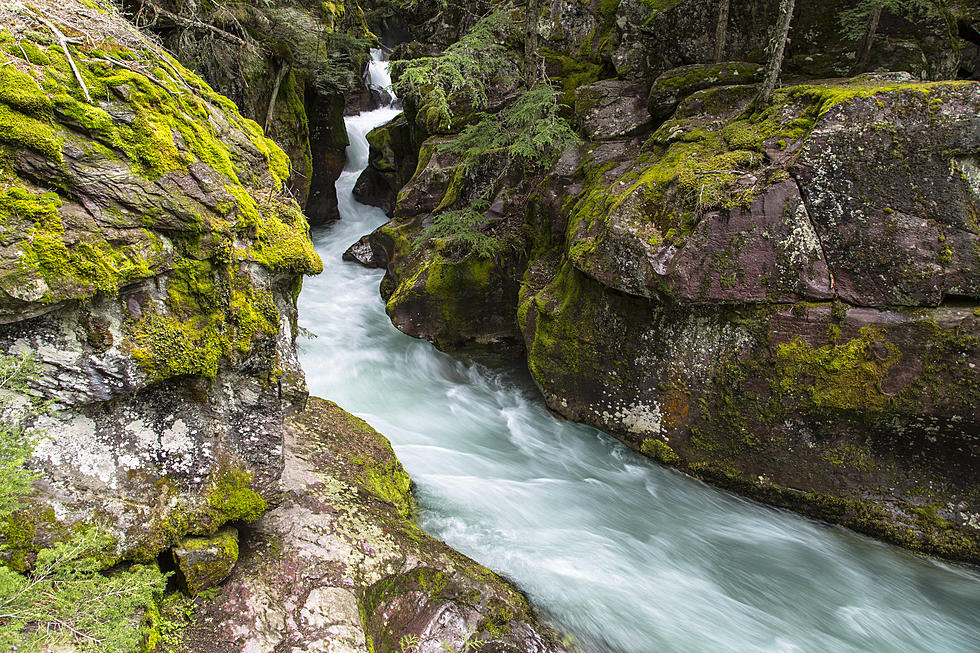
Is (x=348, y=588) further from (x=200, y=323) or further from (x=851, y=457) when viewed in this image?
(x=851, y=457)

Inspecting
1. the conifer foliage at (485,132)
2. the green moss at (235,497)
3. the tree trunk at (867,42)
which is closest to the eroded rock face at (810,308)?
the tree trunk at (867,42)

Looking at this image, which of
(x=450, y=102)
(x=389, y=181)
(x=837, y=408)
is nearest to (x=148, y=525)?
(x=837, y=408)

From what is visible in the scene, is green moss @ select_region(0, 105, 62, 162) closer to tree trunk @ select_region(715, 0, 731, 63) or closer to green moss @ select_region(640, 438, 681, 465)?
green moss @ select_region(640, 438, 681, 465)

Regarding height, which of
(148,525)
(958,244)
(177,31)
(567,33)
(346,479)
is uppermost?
(567,33)

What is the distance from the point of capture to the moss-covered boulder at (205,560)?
11.9ft

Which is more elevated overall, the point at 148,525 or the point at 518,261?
the point at 518,261

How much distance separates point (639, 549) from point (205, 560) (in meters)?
5.21

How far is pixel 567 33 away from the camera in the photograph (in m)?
12.3

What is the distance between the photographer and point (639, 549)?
21.5 ft

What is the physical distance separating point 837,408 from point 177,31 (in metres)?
14.5

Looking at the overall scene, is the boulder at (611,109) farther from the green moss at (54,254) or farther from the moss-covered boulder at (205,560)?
the moss-covered boulder at (205,560)

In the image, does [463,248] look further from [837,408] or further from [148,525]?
[148,525]

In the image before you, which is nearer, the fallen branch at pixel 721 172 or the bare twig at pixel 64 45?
the bare twig at pixel 64 45

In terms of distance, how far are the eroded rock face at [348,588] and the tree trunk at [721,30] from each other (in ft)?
33.3
